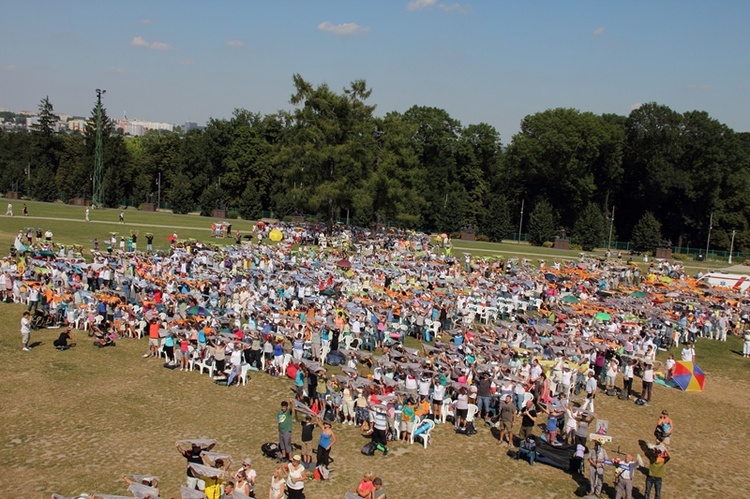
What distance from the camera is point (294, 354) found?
18.1 meters

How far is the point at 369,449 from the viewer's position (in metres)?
13.5

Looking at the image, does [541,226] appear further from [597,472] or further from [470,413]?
[597,472]

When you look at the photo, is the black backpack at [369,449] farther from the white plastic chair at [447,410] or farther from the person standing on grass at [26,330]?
the person standing on grass at [26,330]

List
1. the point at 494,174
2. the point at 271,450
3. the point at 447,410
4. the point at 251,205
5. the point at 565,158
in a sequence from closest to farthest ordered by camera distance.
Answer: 1. the point at 271,450
2. the point at 447,410
3. the point at 565,158
4. the point at 251,205
5. the point at 494,174

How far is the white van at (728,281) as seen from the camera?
121ft

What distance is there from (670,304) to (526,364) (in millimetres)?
15417

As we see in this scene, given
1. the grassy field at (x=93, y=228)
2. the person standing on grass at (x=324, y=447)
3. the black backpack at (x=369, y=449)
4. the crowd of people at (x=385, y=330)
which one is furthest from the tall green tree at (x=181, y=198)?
the person standing on grass at (x=324, y=447)

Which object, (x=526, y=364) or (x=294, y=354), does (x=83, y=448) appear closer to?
(x=294, y=354)

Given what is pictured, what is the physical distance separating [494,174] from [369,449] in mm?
75875

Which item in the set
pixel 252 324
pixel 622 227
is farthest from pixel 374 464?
pixel 622 227

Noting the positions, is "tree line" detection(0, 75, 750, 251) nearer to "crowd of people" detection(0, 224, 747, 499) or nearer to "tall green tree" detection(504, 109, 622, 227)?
"tall green tree" detection(504, 109, 622, 227)

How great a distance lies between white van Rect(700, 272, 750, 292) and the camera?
36.9 metres

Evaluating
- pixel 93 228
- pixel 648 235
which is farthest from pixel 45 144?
pixel 648 235

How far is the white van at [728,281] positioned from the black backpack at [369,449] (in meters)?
31.0
